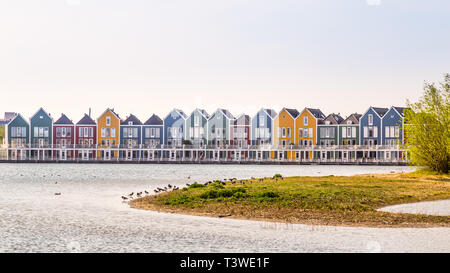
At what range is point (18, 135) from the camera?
419 feet

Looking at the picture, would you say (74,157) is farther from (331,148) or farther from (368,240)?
(368,240)

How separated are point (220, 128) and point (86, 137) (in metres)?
28.2

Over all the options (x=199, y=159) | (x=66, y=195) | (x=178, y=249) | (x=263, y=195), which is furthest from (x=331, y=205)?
(x=199, y=159)

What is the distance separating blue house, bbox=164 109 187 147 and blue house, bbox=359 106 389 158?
118 feet

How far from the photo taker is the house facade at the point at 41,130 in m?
126

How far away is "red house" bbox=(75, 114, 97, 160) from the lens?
417ft

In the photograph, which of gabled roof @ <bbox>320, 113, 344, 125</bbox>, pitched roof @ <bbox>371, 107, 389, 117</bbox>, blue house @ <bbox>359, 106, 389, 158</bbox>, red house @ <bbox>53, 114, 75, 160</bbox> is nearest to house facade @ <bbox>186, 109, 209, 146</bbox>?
gabled roof @ <bbox>320, 113, 344, 125</bbox>

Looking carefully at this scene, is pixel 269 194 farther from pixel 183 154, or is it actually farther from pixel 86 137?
pixel 86 137

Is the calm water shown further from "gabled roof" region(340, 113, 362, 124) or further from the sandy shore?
"gabled roof" region(340, 113, 362, 124)

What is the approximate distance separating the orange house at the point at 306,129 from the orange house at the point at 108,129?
1463 inches

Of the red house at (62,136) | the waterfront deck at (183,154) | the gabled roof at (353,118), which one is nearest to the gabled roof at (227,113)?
the waterfront deck at (183,154)

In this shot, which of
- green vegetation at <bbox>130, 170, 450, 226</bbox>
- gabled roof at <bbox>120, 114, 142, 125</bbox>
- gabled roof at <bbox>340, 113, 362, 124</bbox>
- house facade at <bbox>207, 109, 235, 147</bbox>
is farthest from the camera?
gabled roof at <bbox>120, 114, 142, 125</bbox>

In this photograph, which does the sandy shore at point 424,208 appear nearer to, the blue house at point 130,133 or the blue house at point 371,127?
the blue house at point 371,127

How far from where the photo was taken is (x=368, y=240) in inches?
738
